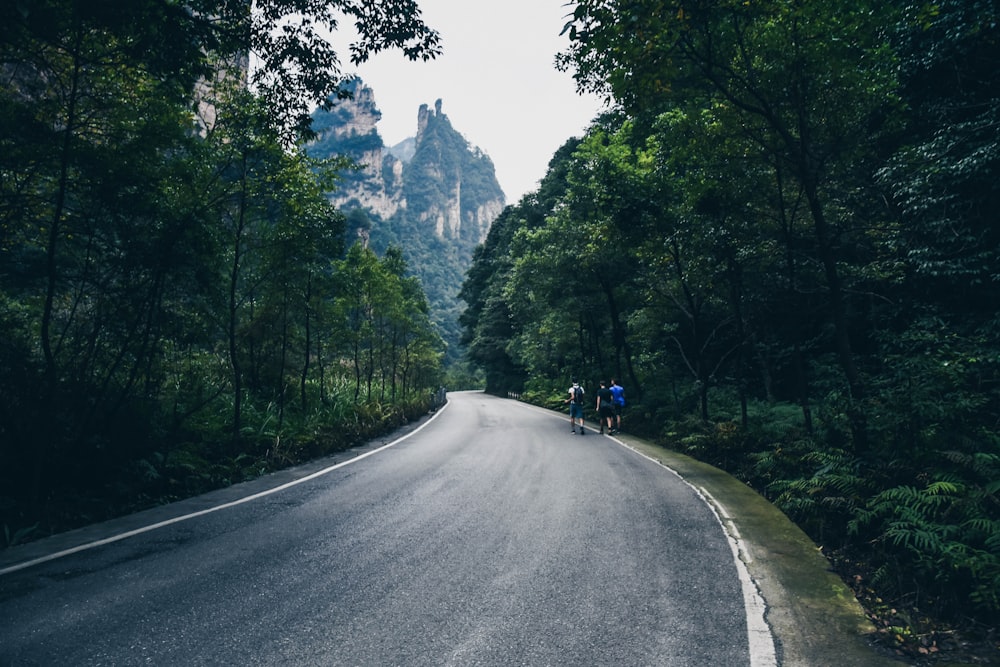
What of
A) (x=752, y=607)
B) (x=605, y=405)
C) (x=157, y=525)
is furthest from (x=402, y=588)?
(x=605, y=405)

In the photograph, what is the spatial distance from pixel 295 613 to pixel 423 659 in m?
1.24

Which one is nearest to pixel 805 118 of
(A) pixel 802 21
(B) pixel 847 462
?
(A) pixel 802 21

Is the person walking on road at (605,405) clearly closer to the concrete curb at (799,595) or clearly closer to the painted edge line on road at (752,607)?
the concrete curb at (799,595)

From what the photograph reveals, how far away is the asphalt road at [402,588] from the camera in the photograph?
124 inches

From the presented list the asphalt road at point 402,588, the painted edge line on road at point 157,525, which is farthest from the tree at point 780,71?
the painted edge line on road at point 157,525

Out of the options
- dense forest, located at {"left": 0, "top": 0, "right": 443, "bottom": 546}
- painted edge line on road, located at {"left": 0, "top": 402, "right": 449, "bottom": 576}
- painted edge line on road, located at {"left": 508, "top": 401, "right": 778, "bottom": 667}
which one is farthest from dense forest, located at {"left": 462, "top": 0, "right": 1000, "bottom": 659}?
painted edge line on road, located at {"left": 0, "top": 402, "right": 449, "bottom": 576}

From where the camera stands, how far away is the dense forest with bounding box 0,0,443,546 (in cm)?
578

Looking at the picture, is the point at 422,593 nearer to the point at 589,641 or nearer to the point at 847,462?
the point at 589,641

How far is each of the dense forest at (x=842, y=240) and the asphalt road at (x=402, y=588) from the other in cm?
162

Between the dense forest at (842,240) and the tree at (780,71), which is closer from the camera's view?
the dense forest at (842,240)

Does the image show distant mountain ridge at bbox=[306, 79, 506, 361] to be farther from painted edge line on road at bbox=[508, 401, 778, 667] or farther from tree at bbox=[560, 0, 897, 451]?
painted edge line on road at bbox=[508, 401, 778, 667]

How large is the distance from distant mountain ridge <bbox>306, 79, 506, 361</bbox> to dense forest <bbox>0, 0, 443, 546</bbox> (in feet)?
299

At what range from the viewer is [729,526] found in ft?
20.2

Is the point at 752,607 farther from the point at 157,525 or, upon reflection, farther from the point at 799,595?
the point at 157,525
